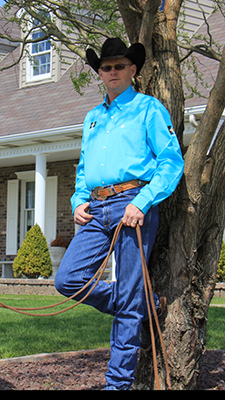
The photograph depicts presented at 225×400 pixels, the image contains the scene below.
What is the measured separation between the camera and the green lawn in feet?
15.0

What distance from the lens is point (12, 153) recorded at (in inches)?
504

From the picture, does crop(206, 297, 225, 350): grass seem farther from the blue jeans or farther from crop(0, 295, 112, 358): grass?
the blue jeans

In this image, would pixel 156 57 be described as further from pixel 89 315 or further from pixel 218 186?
pixel 89 315

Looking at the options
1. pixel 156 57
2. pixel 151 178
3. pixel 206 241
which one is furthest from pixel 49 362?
pixel 156 57

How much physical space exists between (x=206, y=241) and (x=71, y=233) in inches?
404

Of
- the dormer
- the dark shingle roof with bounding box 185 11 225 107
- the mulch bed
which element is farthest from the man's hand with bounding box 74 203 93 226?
the dormer

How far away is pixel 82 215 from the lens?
3031 millimetres

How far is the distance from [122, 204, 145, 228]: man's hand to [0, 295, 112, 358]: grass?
84.0 inches

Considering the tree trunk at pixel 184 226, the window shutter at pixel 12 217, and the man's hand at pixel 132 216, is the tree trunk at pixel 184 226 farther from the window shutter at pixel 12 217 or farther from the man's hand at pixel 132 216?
the window shutter at pixel 12 217

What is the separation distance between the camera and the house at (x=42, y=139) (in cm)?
1180

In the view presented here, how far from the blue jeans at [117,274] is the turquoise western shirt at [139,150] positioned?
0.44 ft

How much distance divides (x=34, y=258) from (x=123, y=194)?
8622 mm

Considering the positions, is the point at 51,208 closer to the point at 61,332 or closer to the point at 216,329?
the point at 61,332

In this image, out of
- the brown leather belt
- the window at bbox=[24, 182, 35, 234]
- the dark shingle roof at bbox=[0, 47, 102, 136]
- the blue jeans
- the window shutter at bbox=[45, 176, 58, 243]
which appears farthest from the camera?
the window at bbox=[24, 182, 35, 234]
